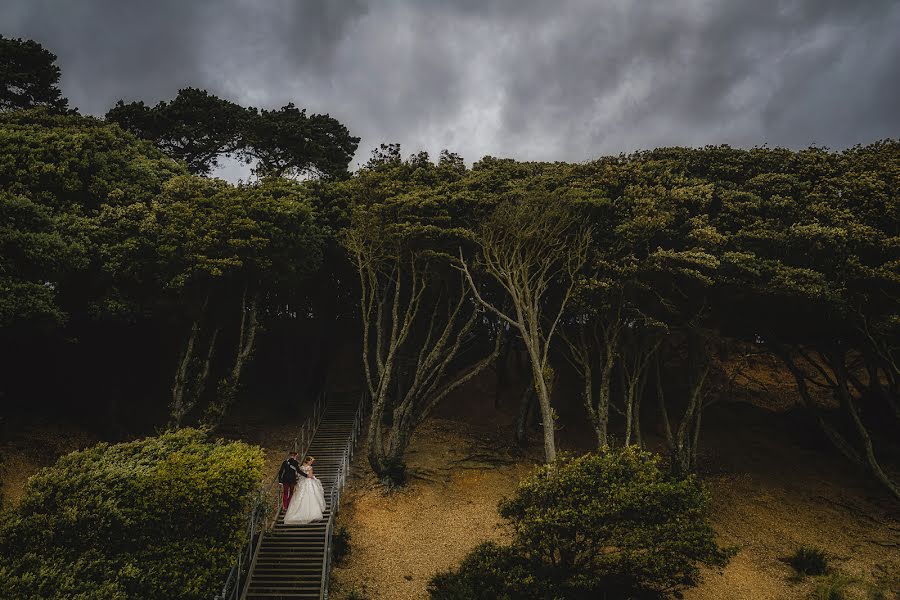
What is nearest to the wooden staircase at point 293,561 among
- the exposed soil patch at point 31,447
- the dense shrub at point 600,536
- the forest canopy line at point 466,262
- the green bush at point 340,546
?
the green bush at point 340,546

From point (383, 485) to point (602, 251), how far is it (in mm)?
11920

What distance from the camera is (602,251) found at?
63.1ft

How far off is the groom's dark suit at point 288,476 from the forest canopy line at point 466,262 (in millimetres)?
5511

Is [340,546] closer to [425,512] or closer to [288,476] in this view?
[288,476]

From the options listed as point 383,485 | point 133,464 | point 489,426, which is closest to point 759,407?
point 489,426

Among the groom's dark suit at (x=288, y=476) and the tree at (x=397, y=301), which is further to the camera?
the tree at (x=397, y=301)

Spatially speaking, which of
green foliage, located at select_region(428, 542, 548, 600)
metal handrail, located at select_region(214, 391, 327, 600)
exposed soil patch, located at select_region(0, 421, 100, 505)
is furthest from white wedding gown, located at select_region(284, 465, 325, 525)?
exposed soil patch, located at select_region(0, 421, 100, 505)

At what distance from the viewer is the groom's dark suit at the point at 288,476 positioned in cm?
1402

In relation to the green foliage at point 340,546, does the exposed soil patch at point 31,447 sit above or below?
above

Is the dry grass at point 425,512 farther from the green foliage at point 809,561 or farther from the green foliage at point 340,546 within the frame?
the green foliage at point 809,561

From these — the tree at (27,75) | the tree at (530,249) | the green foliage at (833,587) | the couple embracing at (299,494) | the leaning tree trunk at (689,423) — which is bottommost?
the green foliage at (833,587)

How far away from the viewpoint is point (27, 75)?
2580cm

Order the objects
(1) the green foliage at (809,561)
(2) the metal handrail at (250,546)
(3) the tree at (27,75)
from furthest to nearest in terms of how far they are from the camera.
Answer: (3) the tree at (27,75)
(1) the green foliage at (809,561)
(2) the metal handrail at (250,546)

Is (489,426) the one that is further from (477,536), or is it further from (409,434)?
(477,536)
